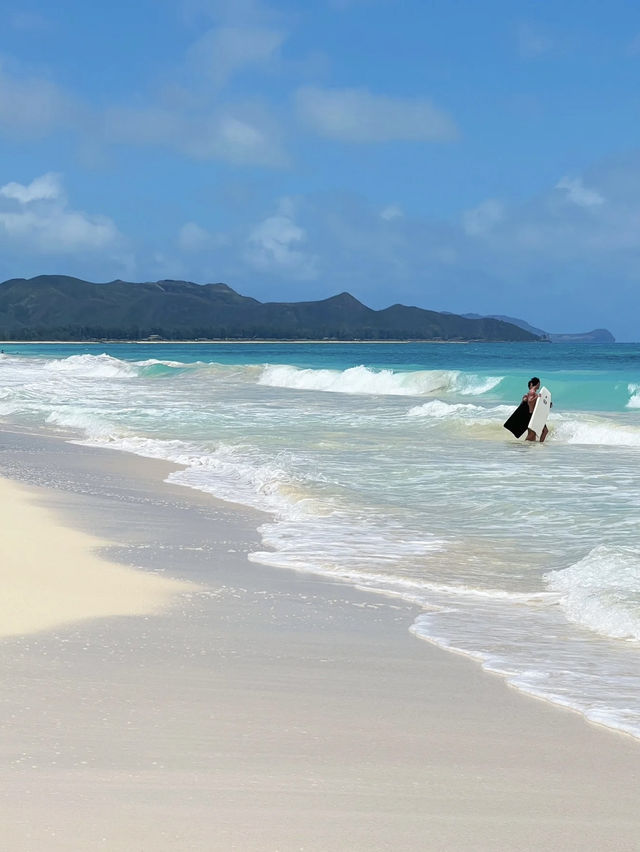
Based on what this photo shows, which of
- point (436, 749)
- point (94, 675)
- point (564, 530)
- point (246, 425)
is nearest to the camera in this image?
point (436, 749)

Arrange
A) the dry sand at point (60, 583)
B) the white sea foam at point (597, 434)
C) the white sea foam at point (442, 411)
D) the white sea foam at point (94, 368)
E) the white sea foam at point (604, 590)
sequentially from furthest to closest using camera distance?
the white sea foam at point (94, 368) → the white sea foam at point (442, 411) → the white sea foam at point (597, 434) → the white sea foam at point (604, 590) → the dry sand at point (60, 583)

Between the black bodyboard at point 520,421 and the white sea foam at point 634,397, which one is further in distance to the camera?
the white sea foam at point 634,397

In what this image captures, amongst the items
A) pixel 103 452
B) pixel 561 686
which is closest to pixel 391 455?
pixel 103 452

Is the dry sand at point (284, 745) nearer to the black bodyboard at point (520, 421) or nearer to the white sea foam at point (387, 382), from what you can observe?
the black bodyboard at point (520, 421)

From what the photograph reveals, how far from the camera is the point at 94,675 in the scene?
4113 millimetres

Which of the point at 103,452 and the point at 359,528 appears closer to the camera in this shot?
the point at 359,528

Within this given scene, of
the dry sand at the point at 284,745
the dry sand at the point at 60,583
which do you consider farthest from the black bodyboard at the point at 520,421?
the dry sand at the point at 284,745

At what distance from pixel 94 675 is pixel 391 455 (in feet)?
34.2

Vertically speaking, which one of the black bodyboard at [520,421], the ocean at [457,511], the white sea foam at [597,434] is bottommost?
the ocean at [457,511]

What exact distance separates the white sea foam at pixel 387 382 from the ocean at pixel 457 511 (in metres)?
15.6

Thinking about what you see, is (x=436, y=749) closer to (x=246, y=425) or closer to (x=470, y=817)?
(x=470, y=817)

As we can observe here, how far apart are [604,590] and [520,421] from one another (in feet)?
38.5

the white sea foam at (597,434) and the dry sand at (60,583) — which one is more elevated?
the white sea foam at (597,434)

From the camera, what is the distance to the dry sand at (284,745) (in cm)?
279
